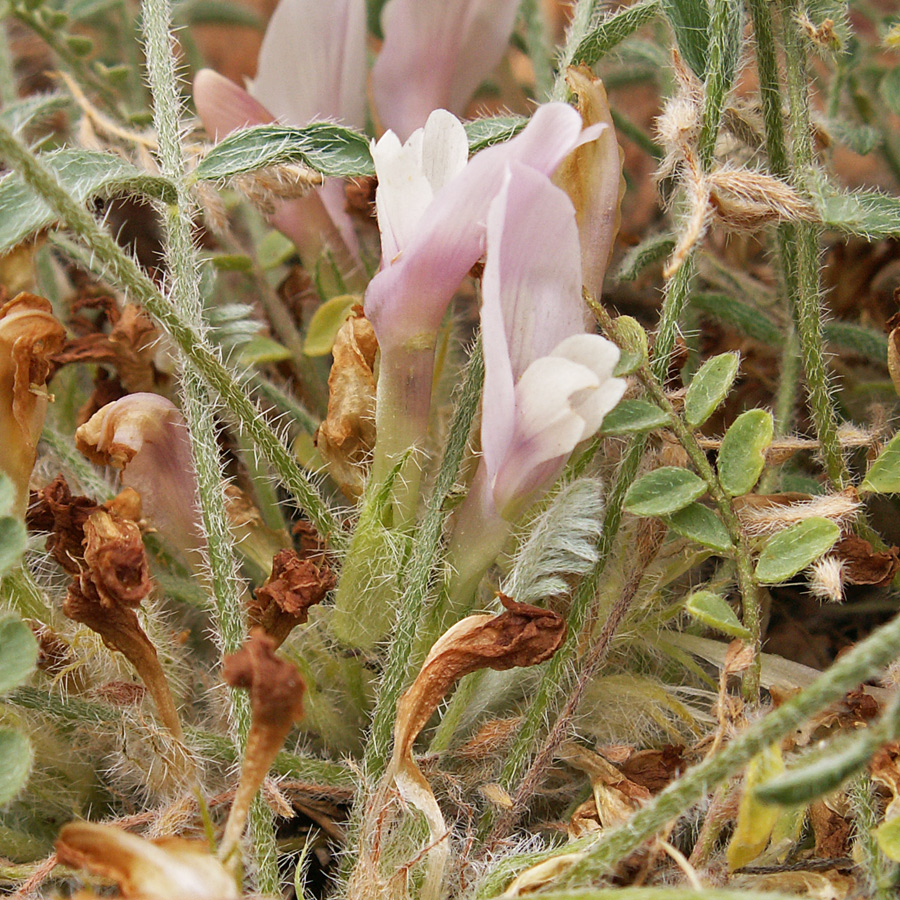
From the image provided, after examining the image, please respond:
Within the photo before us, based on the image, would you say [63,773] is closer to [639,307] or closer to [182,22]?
[639,307]

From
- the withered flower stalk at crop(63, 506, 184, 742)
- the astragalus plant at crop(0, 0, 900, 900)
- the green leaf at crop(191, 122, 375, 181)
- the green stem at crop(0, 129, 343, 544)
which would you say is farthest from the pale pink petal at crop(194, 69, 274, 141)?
the withered flower stalk at crop(63, 506, 184, 742)

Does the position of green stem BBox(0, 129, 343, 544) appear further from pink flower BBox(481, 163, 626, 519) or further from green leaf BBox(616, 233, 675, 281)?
green leaf BBox(616, 233, 675, 281)

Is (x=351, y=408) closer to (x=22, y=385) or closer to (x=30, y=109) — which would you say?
(x=22, y=385)

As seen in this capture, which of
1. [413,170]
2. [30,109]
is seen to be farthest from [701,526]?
[30,109]

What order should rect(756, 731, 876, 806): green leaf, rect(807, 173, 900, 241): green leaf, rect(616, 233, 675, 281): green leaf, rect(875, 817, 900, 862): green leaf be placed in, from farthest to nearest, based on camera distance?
rect(616, 233, 675, 281): green leaf < rect(807, 173, 900, 241): green leaf < rect(875, 817, 900, 862): green leaf < rect(756, 731, 876, 806): green leaf

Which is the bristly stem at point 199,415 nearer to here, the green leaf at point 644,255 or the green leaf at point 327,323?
the green leaf at point 327,323

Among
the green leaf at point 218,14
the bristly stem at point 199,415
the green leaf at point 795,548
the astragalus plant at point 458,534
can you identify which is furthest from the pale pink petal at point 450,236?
the green leaf at point 218,14

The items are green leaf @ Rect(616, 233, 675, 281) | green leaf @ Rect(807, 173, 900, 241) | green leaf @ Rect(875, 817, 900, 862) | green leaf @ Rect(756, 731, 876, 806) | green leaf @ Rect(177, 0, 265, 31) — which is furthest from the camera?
green leaf @ Rect(177, 0, 265, 31)
